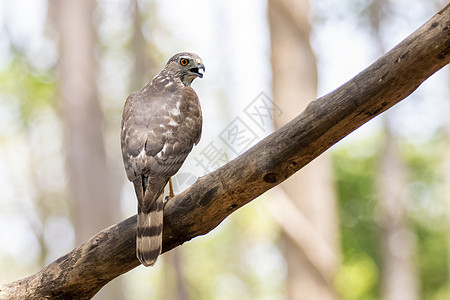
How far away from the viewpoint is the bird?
144 inches

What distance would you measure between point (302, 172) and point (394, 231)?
1042 centimetres

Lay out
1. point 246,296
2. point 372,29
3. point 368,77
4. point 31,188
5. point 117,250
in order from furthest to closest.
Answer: point 246,296 → point 31,188 → point 372,29 → point 117,250 → point 368,77

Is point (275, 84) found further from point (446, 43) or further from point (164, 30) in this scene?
point (164, 30)

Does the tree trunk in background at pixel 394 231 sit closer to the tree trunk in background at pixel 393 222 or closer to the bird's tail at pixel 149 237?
the tree trunk in background at pixel 393 222

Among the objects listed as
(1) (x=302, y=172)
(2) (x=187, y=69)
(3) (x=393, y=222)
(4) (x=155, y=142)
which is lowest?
(4) (x=155, y=142)

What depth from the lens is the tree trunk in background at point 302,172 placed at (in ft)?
19.9

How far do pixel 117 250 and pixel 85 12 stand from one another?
6775 mm

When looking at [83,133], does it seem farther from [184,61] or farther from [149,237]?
[149,237]

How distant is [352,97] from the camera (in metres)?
3.25

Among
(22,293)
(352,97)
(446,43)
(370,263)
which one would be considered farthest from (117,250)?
(370,263)

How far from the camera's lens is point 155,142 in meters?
4.08

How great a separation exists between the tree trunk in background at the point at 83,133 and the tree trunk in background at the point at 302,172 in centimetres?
363

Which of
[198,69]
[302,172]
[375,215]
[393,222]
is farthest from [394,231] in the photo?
[198,69]

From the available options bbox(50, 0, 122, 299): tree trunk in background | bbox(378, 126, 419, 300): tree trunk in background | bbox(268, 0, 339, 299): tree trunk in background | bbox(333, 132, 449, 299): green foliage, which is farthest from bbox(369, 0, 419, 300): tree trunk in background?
bbox(268, 0, 339, 299): tree trunk in background
